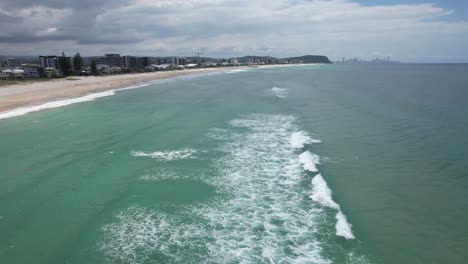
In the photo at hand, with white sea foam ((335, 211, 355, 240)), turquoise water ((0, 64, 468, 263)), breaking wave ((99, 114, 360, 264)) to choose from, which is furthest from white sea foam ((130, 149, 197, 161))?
white sea foam ((335, 211, 355, 240))

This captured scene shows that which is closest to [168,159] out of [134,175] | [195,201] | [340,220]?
[134,175]

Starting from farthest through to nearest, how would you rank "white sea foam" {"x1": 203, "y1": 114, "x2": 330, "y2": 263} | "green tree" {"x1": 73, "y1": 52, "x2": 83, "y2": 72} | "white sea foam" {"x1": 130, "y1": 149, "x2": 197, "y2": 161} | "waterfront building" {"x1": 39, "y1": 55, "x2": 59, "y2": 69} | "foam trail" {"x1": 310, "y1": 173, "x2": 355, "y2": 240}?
1. "waterfront building" {"x1": 39, "y1": 55, "x2": 59, "y2": 69}
2. "green tree" {"x1": 73, "y1": 52, "x2": 83, "y2": 72}
3. "white sea foam" {"x1": 130, "y1": 149, "x2": 197, "y2": 161}
4. "foam trail" {"x1": 310, "y1": 173, "x2": 355, "y2": 240}
5. "white sea foam" {"x1": 203, "y1": 114, "x2": 330, "y2": 263}

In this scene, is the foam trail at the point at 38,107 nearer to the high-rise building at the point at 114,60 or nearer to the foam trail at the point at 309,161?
the foam trail at the point at 309,161

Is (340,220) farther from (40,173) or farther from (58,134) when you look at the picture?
(58,134)

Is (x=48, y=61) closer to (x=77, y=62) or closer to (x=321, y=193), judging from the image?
(x=77, y=62)

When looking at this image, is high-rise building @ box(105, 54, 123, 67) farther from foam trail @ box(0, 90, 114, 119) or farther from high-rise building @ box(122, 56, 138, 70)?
foam trail @ box(0, 90, 114, 119)

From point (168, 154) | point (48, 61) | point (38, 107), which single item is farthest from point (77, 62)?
point (168, 154)
